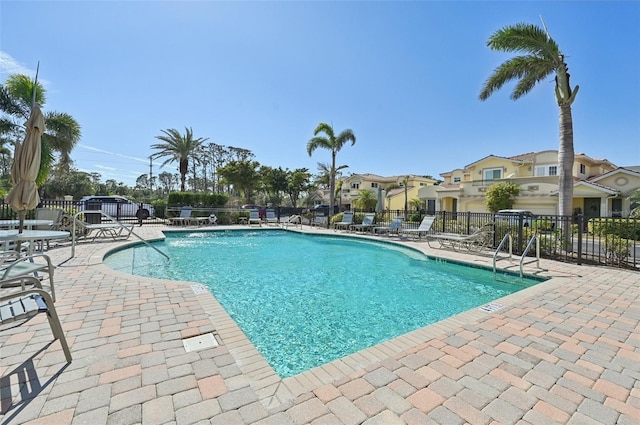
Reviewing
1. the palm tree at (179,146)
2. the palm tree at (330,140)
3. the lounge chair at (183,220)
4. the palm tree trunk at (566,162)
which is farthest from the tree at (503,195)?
the palm tree at (179,146)

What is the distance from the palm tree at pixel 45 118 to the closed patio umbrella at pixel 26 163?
35.2 ft

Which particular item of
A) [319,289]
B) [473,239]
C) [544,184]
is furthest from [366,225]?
[544,184]

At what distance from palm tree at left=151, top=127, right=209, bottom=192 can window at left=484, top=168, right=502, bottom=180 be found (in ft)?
86.4

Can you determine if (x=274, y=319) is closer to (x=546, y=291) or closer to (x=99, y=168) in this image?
(x=546, y=291)

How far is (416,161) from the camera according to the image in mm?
36031

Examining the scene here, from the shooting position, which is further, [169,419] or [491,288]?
[491,288]

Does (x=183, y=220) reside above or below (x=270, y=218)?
below

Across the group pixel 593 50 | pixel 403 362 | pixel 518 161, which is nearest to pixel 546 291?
pixel 403 362

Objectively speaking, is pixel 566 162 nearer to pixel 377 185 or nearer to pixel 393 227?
pixel 393 227

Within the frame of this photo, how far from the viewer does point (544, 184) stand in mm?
20328

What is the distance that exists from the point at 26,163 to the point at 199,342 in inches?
149

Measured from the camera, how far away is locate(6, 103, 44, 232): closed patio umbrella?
4043 millimetres

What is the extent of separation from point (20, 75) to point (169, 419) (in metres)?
17.3

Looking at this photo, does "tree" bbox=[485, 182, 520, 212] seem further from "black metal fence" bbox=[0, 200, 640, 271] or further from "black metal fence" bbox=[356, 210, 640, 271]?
"black metal fence" bbox=[356, 210, 640, 271]
